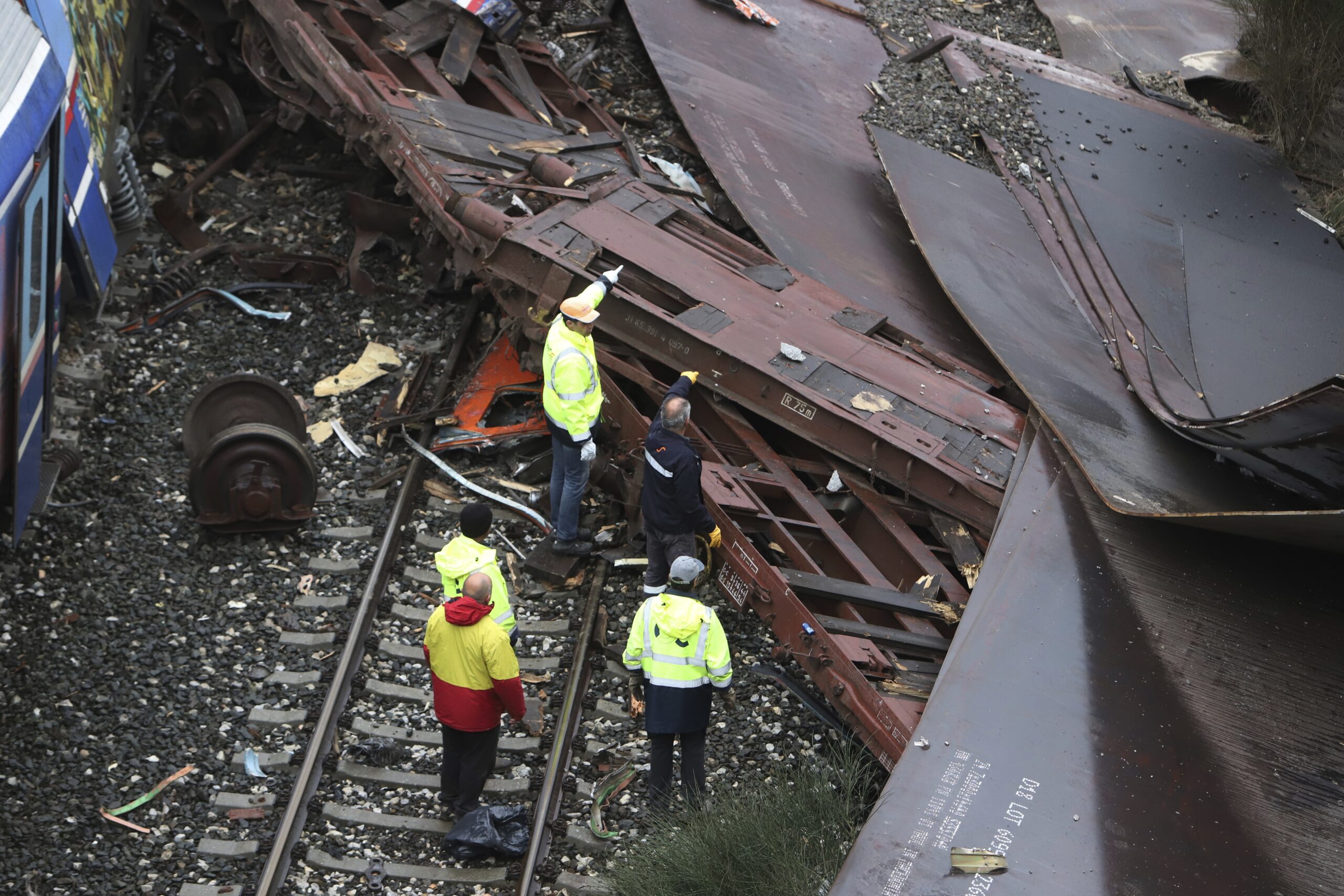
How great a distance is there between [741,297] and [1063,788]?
3.77 m

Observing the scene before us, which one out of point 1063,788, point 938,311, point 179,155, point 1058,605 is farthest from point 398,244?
point 1063,788

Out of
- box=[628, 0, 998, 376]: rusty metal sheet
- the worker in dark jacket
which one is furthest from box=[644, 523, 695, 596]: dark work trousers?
box=[628, 0, 998, 376]: rusty metal sheet

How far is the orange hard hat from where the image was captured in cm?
718

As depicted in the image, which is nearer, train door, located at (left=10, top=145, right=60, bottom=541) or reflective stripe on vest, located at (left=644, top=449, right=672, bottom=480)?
train door, located at (left=10, top=145, right=60, bottom=541)

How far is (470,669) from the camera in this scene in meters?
5.91

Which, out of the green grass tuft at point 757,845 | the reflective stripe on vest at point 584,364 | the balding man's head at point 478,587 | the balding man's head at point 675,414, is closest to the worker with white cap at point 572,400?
the reflective stripe on vest at point 584,364

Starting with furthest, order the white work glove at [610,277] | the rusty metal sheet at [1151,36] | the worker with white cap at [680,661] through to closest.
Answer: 1. the rusty metal sheet at [1151,36]
2. the white work glove at [610,277]
3. the worker with white cap at [680,661]

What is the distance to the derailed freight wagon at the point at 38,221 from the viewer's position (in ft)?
21.3

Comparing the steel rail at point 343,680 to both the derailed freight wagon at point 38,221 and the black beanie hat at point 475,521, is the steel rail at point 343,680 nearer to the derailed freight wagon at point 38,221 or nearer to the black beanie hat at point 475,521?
the black beanie hat at point 475,521

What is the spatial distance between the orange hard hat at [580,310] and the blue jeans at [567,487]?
78cm

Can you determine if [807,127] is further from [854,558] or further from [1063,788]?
[1063,788]

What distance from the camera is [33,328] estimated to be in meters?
6.93

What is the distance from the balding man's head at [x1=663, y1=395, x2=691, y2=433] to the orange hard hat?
29.0 inches

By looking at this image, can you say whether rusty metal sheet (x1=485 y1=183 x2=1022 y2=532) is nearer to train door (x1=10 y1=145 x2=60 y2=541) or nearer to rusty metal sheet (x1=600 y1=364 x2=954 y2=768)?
rusty metal sheet (x1=600 y1=364 x2=954 y2=768)
